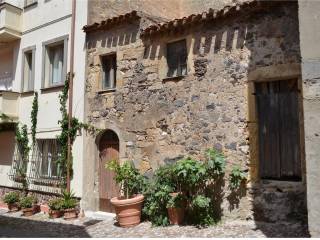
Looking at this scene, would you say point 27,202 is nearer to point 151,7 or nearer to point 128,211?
point 128,211

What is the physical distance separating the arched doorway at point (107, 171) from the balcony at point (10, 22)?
5.42m

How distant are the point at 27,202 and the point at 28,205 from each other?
93 millimetres

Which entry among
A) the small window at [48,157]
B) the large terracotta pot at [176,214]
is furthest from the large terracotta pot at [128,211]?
the small window at [48,157]

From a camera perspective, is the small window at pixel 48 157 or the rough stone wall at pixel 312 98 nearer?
the rough stone wall at pixel 312 98

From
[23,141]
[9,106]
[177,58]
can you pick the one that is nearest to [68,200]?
[23,141]

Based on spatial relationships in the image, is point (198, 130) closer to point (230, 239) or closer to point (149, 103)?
point (149, 103)

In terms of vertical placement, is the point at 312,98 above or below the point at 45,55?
below

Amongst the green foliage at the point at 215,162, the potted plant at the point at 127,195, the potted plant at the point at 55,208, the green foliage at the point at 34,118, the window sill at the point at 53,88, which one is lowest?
the potted plant at the point at 55,208

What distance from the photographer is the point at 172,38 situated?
9.57 m

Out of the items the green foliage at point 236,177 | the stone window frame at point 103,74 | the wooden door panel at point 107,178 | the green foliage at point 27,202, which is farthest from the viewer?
the green foliage at point 27,202

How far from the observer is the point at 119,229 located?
881cm

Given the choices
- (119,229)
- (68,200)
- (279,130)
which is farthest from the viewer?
(68,200)

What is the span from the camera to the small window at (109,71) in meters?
10.8

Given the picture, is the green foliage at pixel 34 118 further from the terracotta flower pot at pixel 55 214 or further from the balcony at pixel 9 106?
the terracotta flower pot at pixel 55 214
